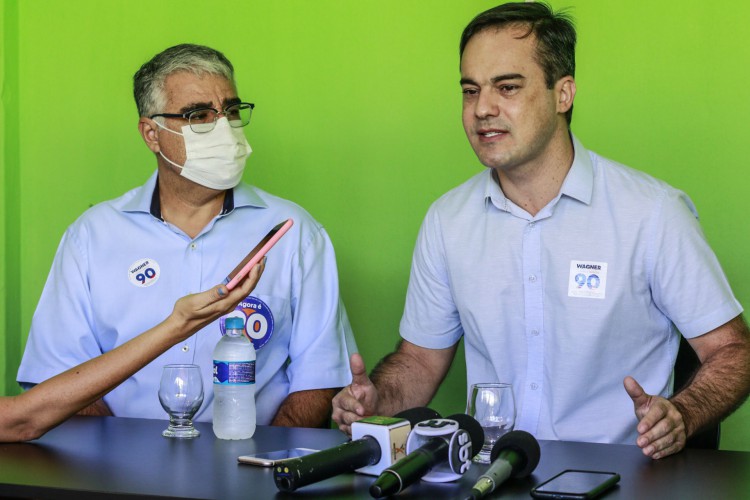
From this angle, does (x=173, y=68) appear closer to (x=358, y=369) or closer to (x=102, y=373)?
(x=102, y=373)

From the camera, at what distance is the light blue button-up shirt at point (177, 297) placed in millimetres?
2777

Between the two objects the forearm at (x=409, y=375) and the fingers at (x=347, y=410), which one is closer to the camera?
the fingers at (x=347, y=410)

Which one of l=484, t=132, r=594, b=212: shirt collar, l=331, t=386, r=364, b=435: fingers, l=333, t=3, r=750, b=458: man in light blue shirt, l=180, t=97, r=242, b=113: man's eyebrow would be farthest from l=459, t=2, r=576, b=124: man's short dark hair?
l=331, t=386, r=364, b=435: fingers

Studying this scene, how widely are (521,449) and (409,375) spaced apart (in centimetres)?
109

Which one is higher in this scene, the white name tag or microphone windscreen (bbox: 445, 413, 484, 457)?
the white name tag

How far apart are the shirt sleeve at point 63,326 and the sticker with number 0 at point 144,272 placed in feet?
0.48

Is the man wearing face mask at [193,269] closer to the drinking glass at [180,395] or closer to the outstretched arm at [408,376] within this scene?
the outstretched arm at [408,376]

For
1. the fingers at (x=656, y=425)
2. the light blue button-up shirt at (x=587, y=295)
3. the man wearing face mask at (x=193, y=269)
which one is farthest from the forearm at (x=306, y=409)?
the fingers at (x=656, y=425)

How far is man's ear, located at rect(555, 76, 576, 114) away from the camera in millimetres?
2627

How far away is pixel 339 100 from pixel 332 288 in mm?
876

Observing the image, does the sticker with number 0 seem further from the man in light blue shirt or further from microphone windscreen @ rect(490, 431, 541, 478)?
microphone windscreen @ rect(490, 431, 541, 478)

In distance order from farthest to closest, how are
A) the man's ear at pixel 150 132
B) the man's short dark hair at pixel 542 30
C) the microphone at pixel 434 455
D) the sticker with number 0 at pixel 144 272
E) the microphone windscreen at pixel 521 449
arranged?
1. the man's ear at pixel 150 132
2. the sticker with number 0 at pixel 144 272
3. the man's short dark hair at pixel 542 30
4. the microphone windscreen at pixel 521 449
5. the microphone at pixel 434 455

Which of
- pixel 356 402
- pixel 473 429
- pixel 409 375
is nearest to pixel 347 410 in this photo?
pixel 356 402

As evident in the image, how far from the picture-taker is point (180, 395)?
6.66 feet
